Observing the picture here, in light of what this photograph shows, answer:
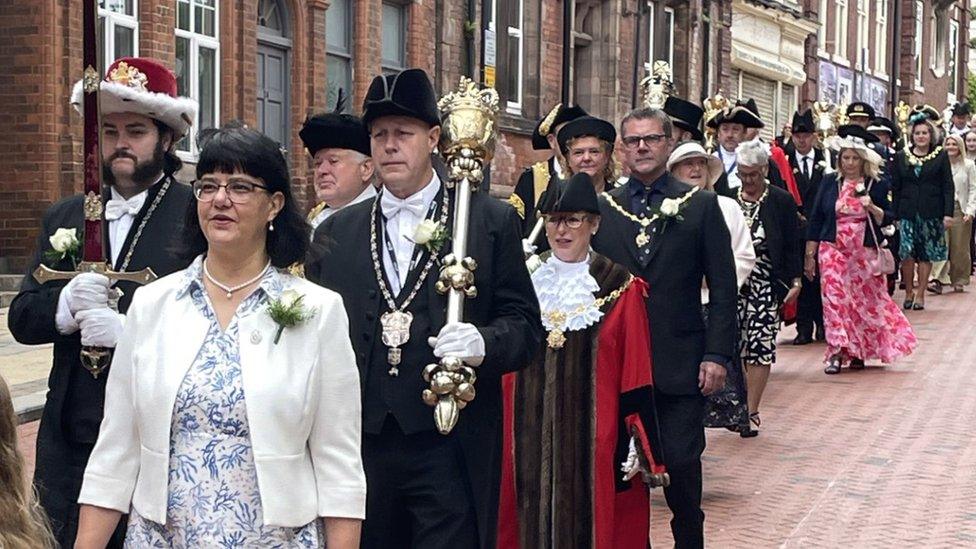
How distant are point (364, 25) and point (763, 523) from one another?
16.1 meters

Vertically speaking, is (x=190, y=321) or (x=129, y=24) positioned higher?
(x=129, y=24)

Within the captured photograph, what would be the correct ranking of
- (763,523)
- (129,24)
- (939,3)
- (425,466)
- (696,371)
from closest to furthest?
(425,466), (696,371), (763,523), (129,24), (939,3)

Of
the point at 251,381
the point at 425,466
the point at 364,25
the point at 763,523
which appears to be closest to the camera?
the point at 251,381

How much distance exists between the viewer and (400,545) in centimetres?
558

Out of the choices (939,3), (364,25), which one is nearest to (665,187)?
(364,25)

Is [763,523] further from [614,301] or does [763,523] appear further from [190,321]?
[190,321]

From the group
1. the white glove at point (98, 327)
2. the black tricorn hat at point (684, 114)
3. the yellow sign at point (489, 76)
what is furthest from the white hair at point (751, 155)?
the yellow sign at point (489, 76)

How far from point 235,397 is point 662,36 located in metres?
32.6

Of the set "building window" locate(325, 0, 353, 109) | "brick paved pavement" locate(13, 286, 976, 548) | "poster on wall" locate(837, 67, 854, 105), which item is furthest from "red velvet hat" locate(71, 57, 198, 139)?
"poster on wall" locate(837, 67, 854, 105)

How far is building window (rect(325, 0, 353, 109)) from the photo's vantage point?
24.0 meters

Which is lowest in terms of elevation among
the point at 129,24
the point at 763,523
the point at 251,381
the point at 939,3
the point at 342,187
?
the point at 763,523

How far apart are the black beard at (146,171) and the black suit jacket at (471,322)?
550mm

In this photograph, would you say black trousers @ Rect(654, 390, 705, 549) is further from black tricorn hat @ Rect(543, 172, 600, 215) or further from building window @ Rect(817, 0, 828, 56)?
building window @ Rect(817, 0, 828, 56)

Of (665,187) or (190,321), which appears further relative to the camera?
(665,187)
